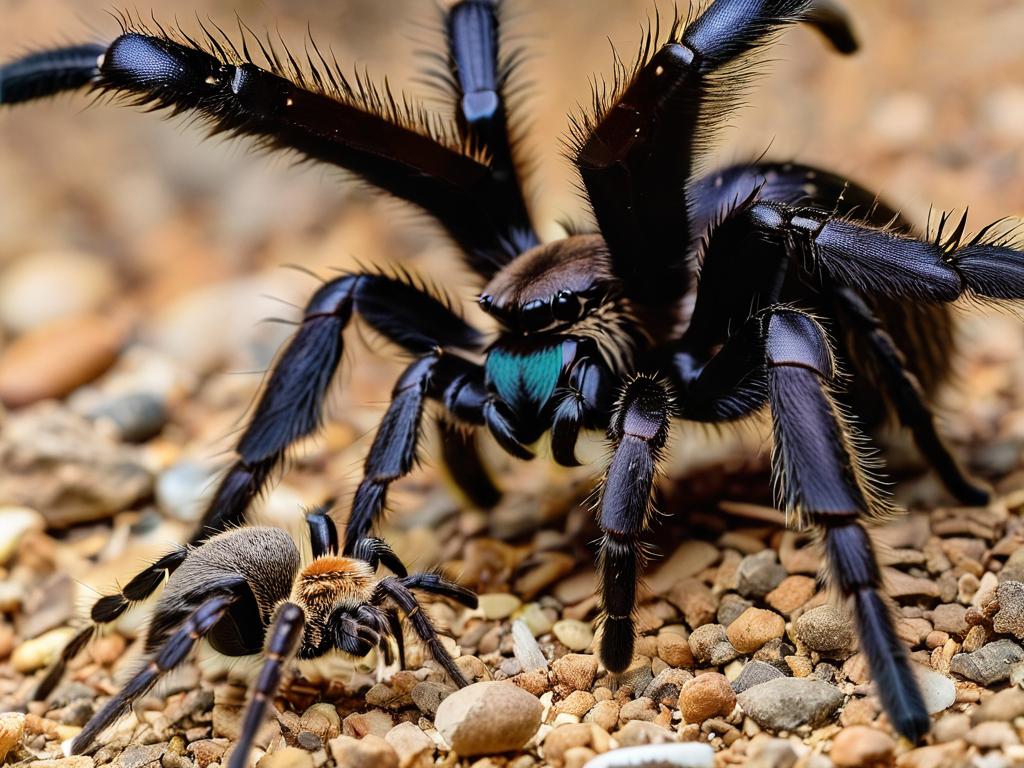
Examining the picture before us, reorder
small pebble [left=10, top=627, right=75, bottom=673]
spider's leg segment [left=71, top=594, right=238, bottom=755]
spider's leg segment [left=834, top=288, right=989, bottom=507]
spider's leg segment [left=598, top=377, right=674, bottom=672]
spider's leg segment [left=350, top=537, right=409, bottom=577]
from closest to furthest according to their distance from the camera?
spider's leg segment [left=71, top=594, right=238, bottom=755], spider's leg segment [left=598, top=377, right=674, bottom=672], spider's leg segment [left=350, top=537, right=409, bottom=577], spider's leg segment [left=834, top=288, right=989, bottom=507], small pebble [left=10, top=627, right=75, bottom=673]

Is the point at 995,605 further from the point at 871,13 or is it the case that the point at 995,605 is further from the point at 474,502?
the point at 871,13

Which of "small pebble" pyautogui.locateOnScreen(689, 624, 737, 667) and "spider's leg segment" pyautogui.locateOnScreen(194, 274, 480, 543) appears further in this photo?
"spider's leg segment" pyautogui.locateOnScreen(194, 274, 480, 543)

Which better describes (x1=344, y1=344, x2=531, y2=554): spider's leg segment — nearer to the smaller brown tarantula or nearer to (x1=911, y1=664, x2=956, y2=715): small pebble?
the smaller brown tarantula

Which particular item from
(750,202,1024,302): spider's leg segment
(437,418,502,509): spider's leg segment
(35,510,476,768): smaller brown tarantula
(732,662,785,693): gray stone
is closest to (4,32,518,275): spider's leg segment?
(437,418,502,509): spider's leg segment

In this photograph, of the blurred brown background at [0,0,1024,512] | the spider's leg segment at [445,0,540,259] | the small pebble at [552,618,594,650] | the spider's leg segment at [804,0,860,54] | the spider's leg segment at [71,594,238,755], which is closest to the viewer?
the spider's leg segment at [71,594,238,755]

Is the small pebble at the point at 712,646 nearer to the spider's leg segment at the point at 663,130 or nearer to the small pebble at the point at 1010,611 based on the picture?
the small pebble at the point at 1010,611

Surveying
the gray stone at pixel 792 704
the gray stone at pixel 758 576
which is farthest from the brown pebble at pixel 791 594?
the gray stone at pixel 792 704

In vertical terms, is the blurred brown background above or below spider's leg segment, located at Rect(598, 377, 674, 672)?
above

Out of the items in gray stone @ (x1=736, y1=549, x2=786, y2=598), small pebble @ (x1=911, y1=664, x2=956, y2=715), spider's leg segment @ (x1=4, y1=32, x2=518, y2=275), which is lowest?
small pebble @ (x1=911, y1=664, x2=956, y2=715)
